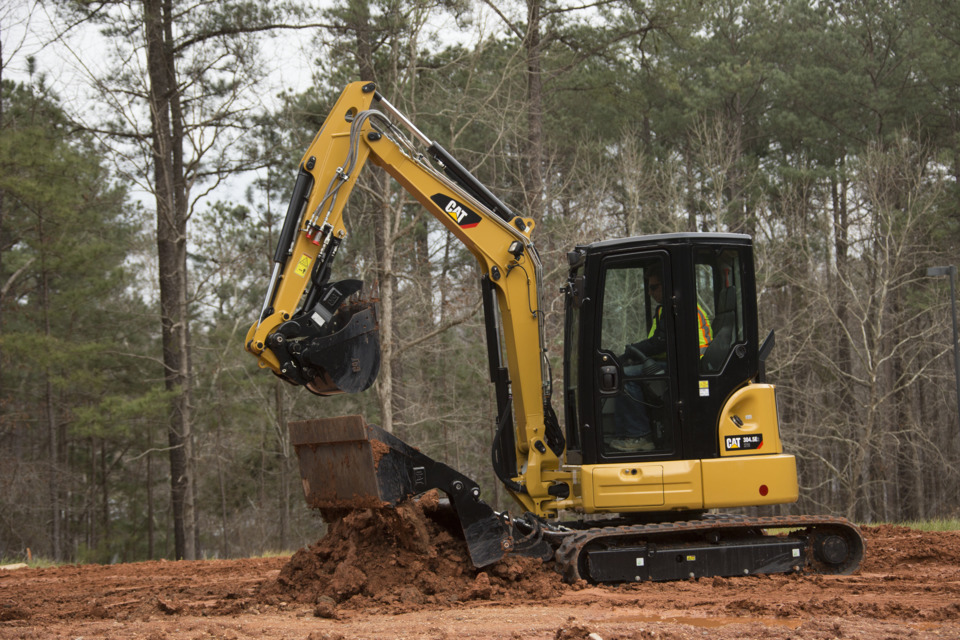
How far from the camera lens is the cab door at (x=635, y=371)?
21.8ft

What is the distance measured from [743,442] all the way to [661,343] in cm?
95

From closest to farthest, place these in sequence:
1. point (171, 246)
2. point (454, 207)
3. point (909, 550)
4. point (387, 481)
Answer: point (387, 481) → point (454, 207) → point (909, 550) → point (171, 246)

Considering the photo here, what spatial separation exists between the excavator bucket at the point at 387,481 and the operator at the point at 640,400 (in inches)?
39.7

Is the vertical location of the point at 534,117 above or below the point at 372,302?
above

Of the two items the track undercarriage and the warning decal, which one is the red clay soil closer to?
the track undercarriage

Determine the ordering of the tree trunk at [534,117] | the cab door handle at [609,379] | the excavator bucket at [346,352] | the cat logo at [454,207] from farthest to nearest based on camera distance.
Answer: the tree trunk at [534,117], the cat logo at [454,207], the cab door handle at [609,379], the excavator bucket at [346,352]

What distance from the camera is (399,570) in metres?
6.32

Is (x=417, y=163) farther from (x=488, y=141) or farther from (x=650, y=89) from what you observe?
(x=650, y=89)

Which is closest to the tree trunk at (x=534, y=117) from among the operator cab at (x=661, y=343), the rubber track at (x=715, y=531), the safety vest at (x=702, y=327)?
the operator cab at (x=661, y=343)

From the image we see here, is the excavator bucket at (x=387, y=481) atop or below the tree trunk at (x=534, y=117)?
below

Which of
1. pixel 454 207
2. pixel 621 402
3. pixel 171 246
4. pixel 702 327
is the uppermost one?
pixel 171 246

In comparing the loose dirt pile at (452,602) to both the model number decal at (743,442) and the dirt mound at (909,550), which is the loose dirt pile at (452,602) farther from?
the model number decal at (743,442)

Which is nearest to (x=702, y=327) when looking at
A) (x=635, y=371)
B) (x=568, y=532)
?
(x=635, y=371)

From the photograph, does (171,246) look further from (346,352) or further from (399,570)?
(399,570)
